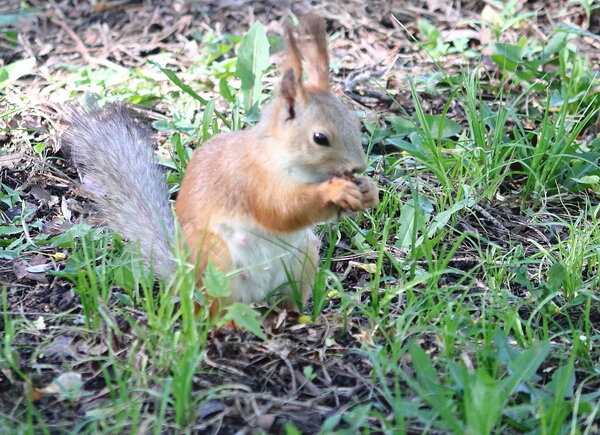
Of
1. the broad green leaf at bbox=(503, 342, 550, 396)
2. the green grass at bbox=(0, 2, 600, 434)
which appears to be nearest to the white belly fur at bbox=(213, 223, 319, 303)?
the green grass at bbox=(0, 2, 600, 434)

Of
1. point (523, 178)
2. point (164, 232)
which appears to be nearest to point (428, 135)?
point (523, 178)

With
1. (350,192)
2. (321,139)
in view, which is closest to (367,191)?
(350,192)

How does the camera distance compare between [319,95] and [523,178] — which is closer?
[319,95]

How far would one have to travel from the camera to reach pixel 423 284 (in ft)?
9.39

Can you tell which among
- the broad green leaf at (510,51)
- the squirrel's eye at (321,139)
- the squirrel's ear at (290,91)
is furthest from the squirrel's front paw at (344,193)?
the broad green leaf at (510,51)

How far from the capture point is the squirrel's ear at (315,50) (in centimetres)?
257

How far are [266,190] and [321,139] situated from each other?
0.24 meters

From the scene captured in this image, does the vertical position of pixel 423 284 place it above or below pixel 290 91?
below

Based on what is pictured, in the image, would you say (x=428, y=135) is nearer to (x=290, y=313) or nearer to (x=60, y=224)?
(x=290, y=313)

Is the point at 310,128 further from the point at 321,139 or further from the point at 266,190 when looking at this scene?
the point at 266,190

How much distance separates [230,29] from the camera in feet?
15.4

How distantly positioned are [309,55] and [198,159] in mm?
484

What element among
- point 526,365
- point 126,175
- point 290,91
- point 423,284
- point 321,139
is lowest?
point 423,284

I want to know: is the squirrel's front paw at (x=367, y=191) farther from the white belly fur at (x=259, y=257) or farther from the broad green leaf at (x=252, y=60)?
the broad green leaf at (x=252, y=60)
